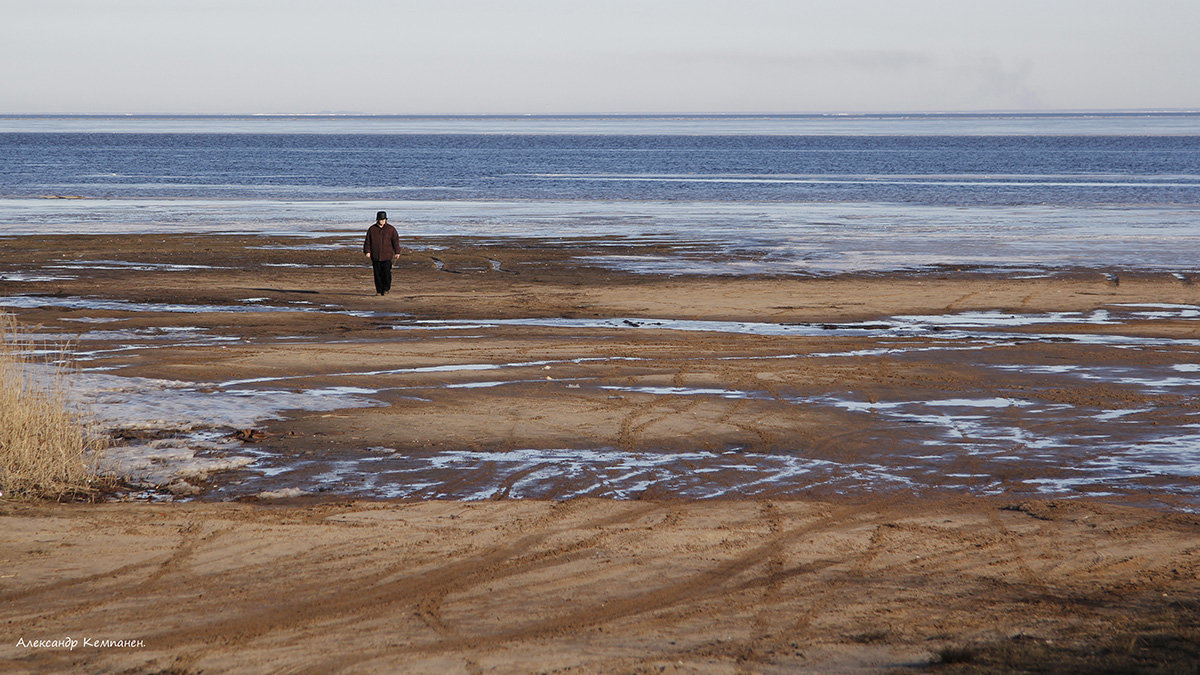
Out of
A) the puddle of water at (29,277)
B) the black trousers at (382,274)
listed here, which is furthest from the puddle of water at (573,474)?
the puddle of water at (29,277)

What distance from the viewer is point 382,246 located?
18.5 meters

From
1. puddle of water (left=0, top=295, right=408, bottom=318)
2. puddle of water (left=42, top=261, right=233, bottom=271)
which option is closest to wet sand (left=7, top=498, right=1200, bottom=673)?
puddle of water (left=0, top=295, right=408, bottom=318)

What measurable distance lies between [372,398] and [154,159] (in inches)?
3294

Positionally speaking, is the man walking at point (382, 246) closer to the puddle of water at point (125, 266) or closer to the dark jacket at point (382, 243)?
the dark jacket at point (382, 243)

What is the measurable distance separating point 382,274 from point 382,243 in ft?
2.26

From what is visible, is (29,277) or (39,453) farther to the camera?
(29,277)

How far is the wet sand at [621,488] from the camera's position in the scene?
593 cm

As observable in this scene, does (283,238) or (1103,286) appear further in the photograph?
(283,238)

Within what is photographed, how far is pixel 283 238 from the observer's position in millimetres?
29328

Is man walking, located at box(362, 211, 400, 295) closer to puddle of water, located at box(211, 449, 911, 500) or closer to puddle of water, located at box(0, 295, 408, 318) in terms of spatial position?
puddle of water, located at box(0, 295, 408, 318)

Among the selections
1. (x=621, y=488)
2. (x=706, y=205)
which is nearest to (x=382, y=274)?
(x=621, y=488)

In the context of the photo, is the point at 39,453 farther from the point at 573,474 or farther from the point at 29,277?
the point at 29,277

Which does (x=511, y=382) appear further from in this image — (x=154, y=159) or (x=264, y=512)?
Result: (x=154, y=159)

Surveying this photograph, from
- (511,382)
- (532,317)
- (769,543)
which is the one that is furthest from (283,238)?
(769,543)
